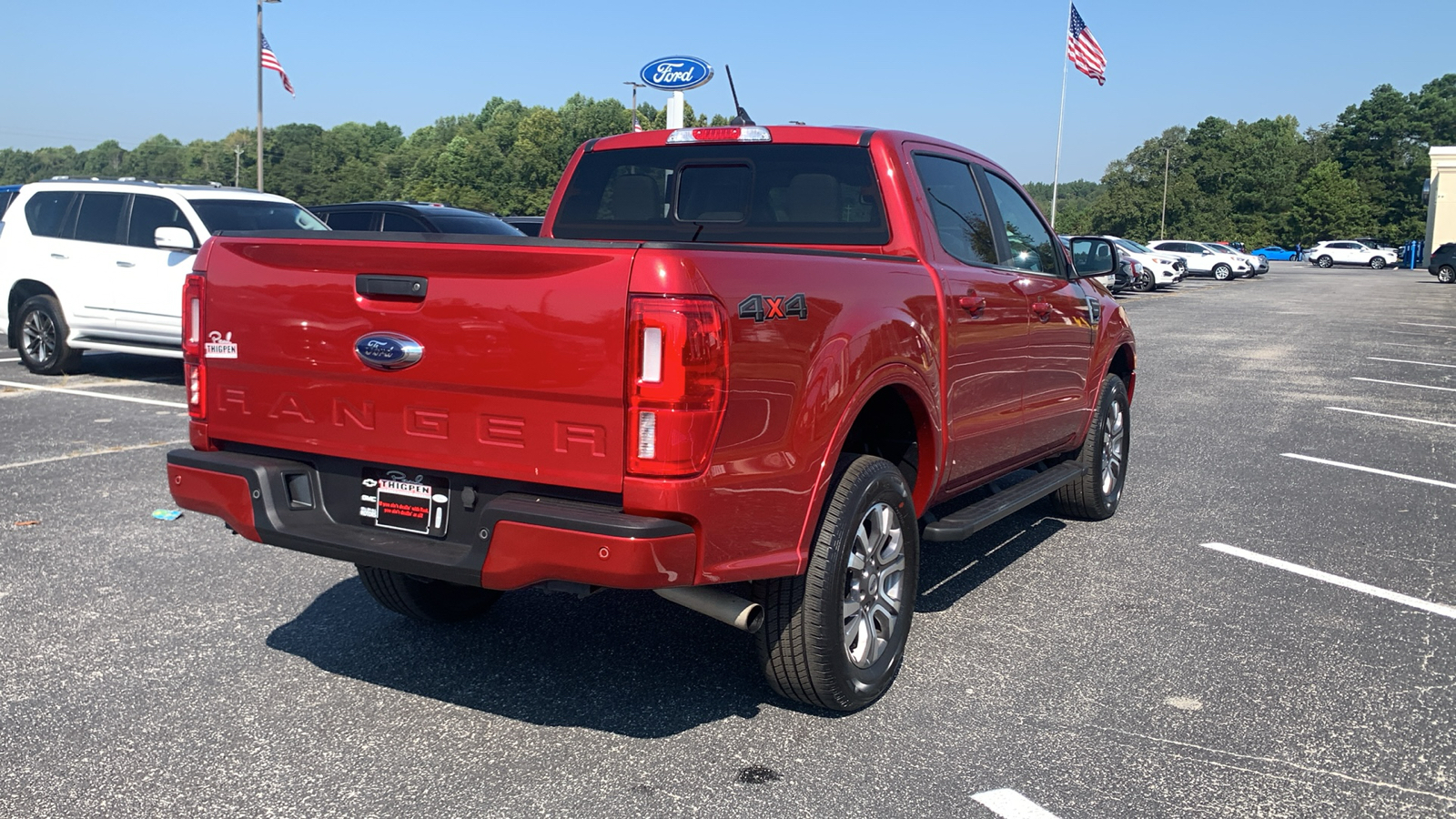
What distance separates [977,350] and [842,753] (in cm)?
182

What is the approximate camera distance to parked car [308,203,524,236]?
13344mm

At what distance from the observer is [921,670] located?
4.34 meters

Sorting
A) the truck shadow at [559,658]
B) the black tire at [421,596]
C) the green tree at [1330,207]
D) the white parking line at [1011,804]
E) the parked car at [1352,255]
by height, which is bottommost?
the truck shadow at [559,658]

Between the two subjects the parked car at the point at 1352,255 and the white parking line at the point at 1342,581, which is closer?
the white parking line at the point at 1342,581

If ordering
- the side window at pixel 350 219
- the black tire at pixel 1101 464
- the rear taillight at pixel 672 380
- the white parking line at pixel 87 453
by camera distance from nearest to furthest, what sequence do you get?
the rear taillight at pixel 672 380 → the black tire at pixel 1101 464 → the white parking line at pixel 87 453 → the side window at pixel 350 219

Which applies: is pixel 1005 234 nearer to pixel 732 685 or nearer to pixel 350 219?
pixel 732 685

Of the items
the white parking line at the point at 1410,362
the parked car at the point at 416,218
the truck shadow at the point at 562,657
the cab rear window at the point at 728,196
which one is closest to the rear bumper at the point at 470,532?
the truck shadow at the point at 562,657

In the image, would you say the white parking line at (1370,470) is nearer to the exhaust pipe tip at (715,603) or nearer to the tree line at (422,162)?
the exhaust pipe tip at (715,603)

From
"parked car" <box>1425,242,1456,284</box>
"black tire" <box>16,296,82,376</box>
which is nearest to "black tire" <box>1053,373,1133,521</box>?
"black tire" <box>16,296,82,376</box>

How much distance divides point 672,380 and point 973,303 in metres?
2.01

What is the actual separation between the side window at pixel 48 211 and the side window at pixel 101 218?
0.83 ft

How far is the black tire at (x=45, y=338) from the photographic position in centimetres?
1181

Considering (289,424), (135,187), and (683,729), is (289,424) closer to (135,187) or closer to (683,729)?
(683,729)

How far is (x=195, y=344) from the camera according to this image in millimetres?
3857
